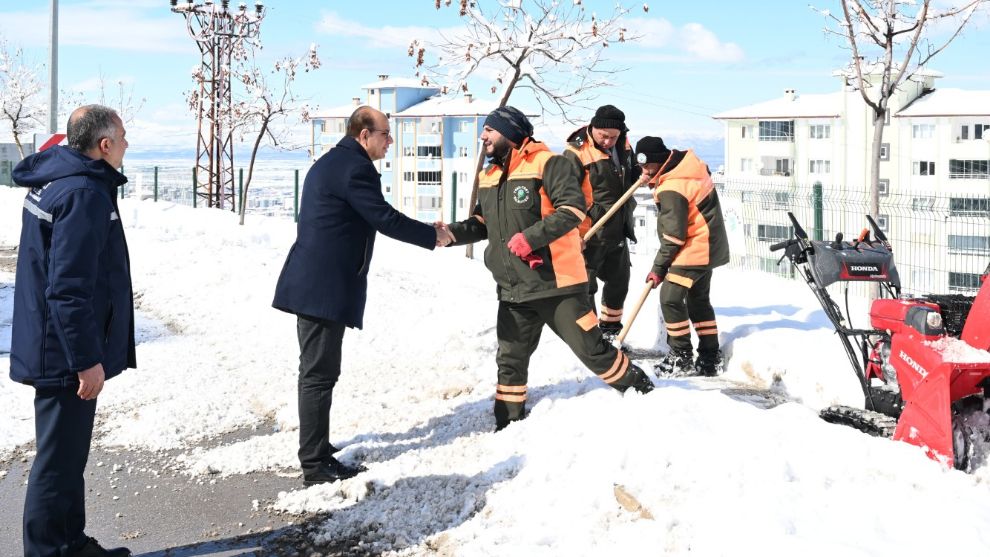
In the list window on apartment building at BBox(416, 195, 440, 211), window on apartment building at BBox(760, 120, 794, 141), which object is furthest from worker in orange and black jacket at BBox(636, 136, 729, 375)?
window on apartment building at BBox(416, 195, 440, 211)

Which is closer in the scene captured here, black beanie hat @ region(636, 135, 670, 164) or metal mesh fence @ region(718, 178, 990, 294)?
black beanie hat @ region(636, 135, 670, 164)

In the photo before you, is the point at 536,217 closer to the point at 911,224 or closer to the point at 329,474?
the point at 329,474

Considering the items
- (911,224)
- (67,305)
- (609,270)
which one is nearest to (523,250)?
(67,305)

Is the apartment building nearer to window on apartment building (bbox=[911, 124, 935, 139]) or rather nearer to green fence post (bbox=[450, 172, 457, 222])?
window on apartment building (bbox=[911, 124, 935, 139])

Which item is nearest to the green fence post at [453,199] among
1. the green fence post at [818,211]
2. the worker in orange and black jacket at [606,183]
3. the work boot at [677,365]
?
the green fence post at [818,211]

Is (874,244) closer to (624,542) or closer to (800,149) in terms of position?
(624,542)

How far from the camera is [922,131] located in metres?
51.6

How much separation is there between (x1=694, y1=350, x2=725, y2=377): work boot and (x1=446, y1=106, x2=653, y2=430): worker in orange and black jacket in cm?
202

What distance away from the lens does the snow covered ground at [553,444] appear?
3.94 meters

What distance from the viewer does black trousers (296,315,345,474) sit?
5141mm

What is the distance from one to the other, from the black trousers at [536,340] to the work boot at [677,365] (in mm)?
1846

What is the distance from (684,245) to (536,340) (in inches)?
76.4

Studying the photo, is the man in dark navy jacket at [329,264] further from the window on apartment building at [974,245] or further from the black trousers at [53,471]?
the window on apartment building at [974,245]

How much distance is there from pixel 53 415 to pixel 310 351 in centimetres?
152
